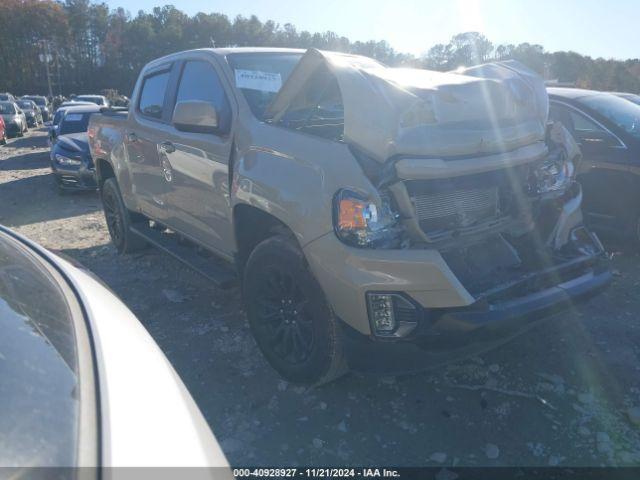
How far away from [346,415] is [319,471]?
468mm

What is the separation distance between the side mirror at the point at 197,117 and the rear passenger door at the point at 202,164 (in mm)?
58

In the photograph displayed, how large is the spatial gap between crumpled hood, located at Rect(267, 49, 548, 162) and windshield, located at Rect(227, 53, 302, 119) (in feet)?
1.26

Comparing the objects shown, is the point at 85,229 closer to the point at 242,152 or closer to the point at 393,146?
the point at 242,152

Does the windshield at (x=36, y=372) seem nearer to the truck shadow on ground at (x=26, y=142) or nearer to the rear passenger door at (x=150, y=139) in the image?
the rear passenger door at (x=150, y=139)

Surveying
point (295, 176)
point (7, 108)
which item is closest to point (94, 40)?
point (7, 108)

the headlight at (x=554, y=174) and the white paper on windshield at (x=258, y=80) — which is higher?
the white paper on windshield at (x=258, y=80)

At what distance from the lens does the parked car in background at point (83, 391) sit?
3.87 ft

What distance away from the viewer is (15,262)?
6.42 feet

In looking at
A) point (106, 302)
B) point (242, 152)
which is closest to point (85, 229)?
point (242, 152)

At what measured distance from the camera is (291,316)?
3270 millimetres

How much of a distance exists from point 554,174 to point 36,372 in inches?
126

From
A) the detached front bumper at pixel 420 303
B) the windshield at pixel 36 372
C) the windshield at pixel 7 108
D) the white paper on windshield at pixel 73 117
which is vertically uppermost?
the windshield at pixel 36 372

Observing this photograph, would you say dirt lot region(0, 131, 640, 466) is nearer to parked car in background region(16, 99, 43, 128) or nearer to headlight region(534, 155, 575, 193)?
headlight region(534, 155, 575, 193)

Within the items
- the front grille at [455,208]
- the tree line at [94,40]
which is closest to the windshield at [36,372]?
the front grille at [455,208]
